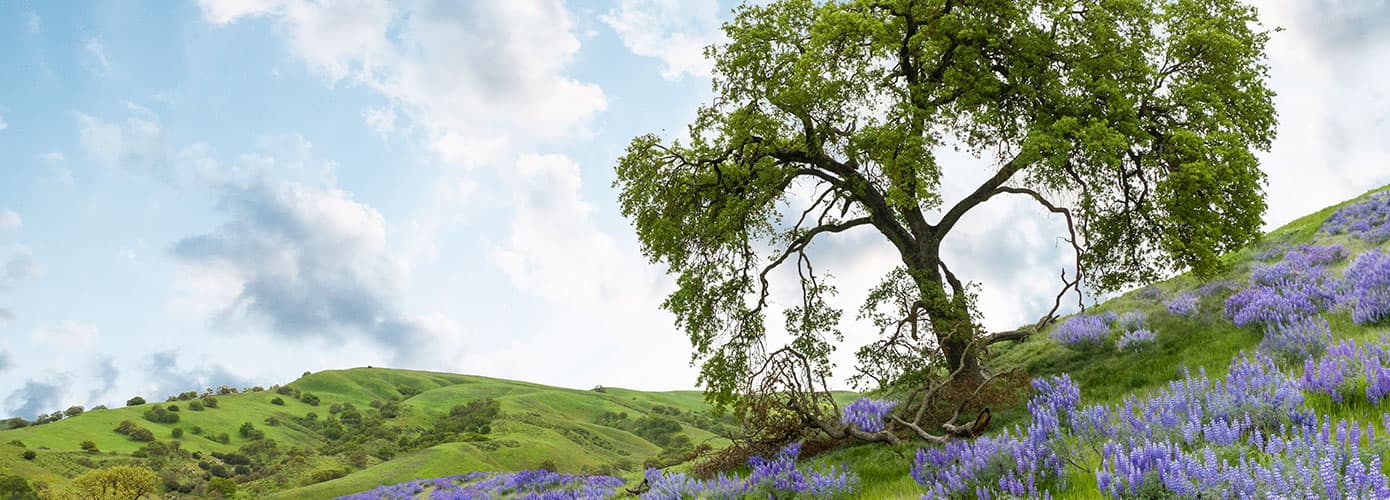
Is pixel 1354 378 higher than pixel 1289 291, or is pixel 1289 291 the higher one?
pixel 1289 291

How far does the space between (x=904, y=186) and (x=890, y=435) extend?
20.9 ft

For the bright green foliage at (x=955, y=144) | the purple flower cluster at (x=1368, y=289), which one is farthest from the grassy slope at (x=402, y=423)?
the purple flower cluster at (x=1368, y=289)

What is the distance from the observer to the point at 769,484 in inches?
372

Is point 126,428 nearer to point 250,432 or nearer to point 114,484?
point 250,432

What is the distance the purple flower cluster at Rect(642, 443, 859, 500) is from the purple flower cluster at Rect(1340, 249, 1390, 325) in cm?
879

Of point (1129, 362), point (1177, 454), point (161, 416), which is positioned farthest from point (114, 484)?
point (1177, 454)

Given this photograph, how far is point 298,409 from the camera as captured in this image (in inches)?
4055

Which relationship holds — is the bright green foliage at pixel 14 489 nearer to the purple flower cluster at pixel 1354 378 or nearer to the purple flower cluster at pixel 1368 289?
the purple flower cluster at pixel 1354 378

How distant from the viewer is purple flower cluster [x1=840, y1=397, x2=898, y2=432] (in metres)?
12.5

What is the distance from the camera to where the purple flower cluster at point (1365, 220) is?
19.2 m

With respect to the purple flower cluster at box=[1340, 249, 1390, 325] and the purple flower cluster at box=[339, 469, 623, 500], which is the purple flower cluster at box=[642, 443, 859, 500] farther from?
the purple flower cluster at box=[1340, 249, 1390, 325]

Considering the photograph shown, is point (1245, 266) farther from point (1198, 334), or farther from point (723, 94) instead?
point (723, 94)

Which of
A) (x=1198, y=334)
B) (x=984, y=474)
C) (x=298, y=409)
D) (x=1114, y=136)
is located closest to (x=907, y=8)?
(x=1114, y=136)

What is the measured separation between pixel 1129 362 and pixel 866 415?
20.5 feet
